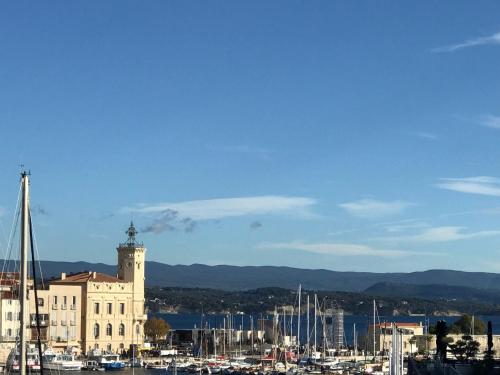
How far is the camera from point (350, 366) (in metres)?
94.9

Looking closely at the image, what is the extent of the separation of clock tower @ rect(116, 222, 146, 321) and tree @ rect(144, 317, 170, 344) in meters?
11.0

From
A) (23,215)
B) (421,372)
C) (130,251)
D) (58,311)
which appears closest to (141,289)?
(130,251)

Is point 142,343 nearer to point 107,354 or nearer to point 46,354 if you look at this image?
point 107,354

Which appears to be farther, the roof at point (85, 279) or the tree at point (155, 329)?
the tree at point (155, 329)

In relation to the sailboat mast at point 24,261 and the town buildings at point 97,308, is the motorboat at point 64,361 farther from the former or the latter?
the sailboat mast at point 24,261

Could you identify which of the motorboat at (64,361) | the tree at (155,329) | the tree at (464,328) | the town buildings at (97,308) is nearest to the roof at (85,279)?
the town buildings at (97,308)

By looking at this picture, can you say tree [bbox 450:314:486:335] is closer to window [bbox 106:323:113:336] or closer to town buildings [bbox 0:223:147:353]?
town buildings [bbox 0:223:147:353]

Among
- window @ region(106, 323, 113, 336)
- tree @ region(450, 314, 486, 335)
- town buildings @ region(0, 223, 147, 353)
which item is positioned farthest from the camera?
tree @ region(450, 314, 486, 335)

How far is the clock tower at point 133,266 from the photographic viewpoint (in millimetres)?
104875

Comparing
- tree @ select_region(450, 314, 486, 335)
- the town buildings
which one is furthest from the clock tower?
tree @ select_region(450, 314, 486, 335)

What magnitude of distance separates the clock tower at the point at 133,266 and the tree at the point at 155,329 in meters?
11.0

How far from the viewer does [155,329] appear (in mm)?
116625

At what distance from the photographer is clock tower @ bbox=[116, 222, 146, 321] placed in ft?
344

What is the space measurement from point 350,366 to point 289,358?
31.8 feet
